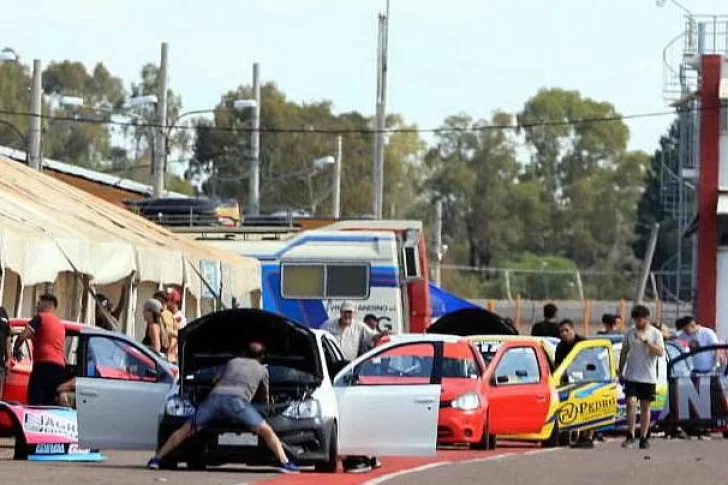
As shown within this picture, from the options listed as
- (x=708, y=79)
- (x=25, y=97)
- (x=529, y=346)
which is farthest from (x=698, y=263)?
(x=25, y=97)

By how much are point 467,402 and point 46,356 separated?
196 inches

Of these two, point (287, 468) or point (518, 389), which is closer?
point (287, 468)

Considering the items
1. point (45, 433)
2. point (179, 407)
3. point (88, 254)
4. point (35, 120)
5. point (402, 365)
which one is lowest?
point (45, 433)

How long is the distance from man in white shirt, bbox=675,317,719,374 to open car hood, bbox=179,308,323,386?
1054 centimetres

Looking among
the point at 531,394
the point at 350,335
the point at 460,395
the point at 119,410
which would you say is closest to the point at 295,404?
the point at 119,410

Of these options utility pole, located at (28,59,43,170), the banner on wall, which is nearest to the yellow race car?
the banner on wall

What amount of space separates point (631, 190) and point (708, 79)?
80.6m

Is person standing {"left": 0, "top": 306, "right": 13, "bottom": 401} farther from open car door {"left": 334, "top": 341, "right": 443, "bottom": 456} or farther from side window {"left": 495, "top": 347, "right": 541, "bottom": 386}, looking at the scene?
side window {"left": 495, "top": 347, "right": 541, "bottom": 386}

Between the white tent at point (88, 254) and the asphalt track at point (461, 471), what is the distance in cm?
319

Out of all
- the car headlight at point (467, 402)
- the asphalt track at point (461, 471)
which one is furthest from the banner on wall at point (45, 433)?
the car headlight at point (467, 402)

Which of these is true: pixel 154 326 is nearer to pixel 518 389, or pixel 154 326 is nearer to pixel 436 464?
pixel 518 389

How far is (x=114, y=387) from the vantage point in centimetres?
2167

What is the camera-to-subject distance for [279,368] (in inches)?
842

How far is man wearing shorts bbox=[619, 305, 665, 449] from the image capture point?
2683 cm
